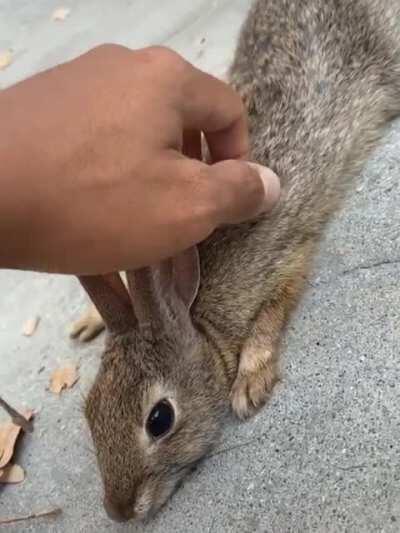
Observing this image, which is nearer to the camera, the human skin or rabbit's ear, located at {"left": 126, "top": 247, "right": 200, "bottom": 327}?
the human skin

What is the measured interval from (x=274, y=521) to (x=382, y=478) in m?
0.34

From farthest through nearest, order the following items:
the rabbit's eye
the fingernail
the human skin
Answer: the rabbit's eye, the fingernail, the human skin

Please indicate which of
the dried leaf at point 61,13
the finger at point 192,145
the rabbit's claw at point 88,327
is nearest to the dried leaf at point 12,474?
the rabbit's claw at point 88,327

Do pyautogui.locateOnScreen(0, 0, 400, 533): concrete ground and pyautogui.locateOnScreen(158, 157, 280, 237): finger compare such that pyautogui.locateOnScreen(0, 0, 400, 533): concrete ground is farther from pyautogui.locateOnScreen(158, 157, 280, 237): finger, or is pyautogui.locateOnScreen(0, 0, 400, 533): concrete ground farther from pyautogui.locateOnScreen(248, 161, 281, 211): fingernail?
pyautogui.locateOnScreen(158, 157, 280, 237): finger

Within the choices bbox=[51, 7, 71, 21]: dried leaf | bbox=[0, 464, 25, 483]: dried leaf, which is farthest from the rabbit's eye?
bbox=[51, 7, 71, 21]: dried leaf

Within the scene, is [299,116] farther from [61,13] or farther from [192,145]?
[61,13]

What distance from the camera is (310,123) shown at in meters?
2.91

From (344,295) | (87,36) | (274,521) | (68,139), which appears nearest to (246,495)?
(274,521)

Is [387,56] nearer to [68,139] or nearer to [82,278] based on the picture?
[82,278]

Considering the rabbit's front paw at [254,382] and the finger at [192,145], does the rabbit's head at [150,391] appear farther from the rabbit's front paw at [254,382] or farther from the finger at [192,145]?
the finger at [192,145]

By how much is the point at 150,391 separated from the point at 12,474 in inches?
36.1

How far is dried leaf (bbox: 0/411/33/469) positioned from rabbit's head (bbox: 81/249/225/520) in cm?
79

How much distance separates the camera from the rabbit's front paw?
242 centimetres

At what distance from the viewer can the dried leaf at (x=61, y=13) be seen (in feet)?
17.2
